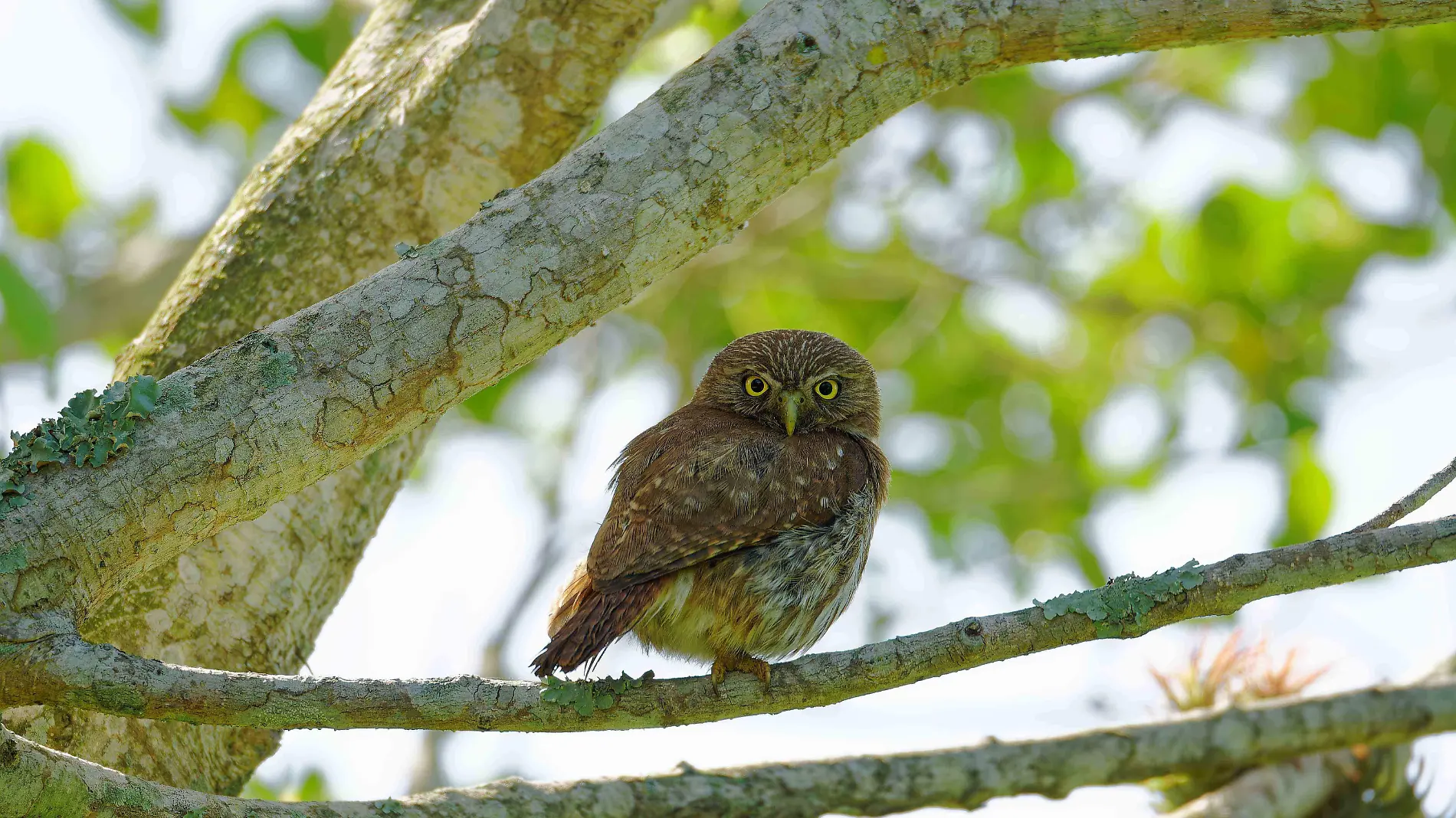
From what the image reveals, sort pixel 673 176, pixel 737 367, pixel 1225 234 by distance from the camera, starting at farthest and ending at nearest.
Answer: pixel 1225 234 < pixel 737 367 < pixel 673 176

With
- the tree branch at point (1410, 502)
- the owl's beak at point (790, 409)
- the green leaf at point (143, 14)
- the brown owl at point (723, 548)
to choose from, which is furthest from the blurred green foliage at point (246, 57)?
the tree branch at point (1410, 502)

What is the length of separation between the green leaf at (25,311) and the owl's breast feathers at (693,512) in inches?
68.5

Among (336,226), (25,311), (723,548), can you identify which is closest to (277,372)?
(336,226)

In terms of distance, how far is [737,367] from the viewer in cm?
458

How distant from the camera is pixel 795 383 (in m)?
4.43

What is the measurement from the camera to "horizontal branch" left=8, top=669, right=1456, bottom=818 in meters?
2.27

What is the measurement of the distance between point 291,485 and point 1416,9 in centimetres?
264

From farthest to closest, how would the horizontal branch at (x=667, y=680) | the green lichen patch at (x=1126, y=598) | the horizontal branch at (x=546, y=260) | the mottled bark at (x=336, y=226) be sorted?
the mottled bark at (x=336, y=226) < the green lichen patch at (x=1126, y=598) < the horizontal branch at (x=546, y=260) < the horizontal branch at (x=667, y=680)

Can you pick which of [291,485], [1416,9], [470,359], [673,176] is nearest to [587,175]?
[673,176]

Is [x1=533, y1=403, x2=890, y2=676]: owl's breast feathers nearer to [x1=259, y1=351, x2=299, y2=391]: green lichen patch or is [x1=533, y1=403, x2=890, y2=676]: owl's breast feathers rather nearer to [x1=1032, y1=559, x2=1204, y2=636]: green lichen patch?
[x1=259, y1=351, x2=299, y2=391]: green lichen patch

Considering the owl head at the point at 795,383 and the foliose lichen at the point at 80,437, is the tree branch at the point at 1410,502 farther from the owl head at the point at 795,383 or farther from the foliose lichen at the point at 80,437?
the foliose lichen at the point at 80,437

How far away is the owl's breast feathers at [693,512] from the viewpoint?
126 inches

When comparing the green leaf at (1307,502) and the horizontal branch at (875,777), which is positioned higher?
the green leaf at (1307,502)

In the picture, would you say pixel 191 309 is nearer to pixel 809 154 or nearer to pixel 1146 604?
pixel 809 154
